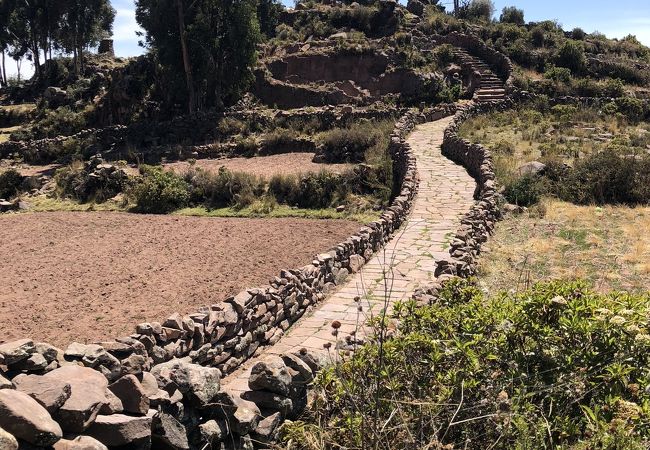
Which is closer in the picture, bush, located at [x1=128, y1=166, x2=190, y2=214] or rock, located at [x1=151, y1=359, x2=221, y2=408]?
rock, located at [x1=151, y1=359, x2=221, y2=408]

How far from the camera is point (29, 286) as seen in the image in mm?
10469

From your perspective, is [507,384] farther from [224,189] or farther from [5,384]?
[224,189]

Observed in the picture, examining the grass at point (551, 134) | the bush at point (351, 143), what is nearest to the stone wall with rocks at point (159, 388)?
the grass at point (551, 134)

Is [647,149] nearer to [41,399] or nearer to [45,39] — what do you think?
[41,399]

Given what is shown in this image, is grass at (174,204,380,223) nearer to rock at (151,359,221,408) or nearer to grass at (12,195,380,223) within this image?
grass at (12,195,380,223)

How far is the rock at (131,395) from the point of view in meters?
3.91

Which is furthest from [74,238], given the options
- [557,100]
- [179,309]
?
[557,100]

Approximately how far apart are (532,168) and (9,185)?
18.9 meters

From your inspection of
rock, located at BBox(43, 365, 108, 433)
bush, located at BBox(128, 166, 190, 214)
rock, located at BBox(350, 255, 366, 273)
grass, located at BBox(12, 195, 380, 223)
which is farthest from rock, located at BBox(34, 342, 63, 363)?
bush, located at BBox(128, 166, 190, 214)

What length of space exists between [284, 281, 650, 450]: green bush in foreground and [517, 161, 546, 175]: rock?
1119 cm

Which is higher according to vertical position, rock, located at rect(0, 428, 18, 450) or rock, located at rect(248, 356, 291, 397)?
rock, located at rect(0, 428, 18, 450)

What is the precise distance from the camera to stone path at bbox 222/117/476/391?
Result: 7.48 metres

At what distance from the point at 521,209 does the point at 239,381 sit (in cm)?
911

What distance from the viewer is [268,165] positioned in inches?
880
